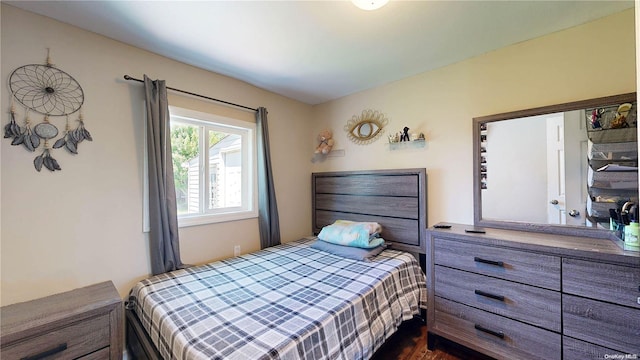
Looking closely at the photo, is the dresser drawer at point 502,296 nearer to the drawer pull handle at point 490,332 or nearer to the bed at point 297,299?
the drawer pull handle at point 490,332

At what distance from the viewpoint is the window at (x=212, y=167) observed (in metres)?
2.23

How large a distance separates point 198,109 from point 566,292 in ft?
9.73

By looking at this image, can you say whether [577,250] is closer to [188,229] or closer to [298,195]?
[298,195]

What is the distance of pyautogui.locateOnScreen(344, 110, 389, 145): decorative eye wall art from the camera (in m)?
2.75

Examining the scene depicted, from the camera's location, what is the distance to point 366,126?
2.86 metres

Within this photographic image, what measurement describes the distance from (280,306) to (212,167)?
1.60m

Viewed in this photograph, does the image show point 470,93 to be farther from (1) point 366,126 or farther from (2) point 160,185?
(2) point 160,185

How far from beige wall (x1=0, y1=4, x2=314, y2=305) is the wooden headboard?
4.93 ft

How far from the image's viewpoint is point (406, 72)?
8.00 feet

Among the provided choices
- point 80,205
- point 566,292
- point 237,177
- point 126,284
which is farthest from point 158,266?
point 566,292

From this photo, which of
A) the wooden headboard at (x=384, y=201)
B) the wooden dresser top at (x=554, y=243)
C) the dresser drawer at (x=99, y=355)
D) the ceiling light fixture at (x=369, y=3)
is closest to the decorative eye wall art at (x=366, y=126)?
the wooden headboard at (x=384, y=201)

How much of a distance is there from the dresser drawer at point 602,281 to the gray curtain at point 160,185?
2655 millimetres

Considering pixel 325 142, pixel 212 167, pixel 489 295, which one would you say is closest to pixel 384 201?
pixel 325 142

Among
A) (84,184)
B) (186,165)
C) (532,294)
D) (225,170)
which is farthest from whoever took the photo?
(225,170)
